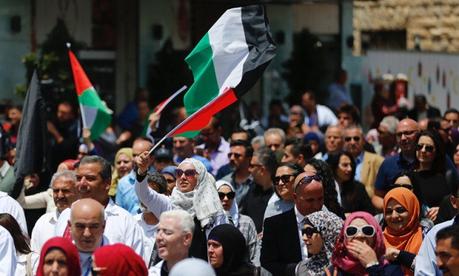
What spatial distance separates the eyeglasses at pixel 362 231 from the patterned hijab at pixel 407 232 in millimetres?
1156

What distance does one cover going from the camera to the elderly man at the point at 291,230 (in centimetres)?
1148

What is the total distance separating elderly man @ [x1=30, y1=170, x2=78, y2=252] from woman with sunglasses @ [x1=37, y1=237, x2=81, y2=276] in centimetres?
206

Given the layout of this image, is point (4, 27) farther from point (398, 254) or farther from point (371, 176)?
point (398, 254)

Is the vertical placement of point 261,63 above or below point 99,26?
above

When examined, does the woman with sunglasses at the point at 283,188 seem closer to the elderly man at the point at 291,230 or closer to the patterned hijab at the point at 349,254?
the elderly man at the point at 291,230

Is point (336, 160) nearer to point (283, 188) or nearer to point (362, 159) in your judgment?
Answer: point (362, 159)

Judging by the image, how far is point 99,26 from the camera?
2553 centimetres

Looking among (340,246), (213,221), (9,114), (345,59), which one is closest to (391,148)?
(9,114)

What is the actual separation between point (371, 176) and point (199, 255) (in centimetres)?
601

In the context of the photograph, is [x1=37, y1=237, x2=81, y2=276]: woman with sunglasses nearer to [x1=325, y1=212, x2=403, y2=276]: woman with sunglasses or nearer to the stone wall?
[x1=325, y1=212, x2=403, y2=276]: woman with sunglasses

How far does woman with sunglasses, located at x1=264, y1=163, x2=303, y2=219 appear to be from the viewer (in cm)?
1307

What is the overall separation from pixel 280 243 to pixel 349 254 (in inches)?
63.1

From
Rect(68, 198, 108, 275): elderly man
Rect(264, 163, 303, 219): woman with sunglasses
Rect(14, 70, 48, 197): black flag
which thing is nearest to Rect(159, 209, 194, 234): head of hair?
Rect(68, 198, 108, 275): elderly man

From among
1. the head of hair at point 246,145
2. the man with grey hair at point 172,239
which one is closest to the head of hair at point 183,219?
the man with grey hair at point 172,239
